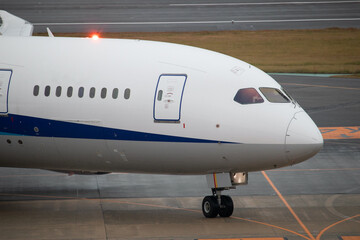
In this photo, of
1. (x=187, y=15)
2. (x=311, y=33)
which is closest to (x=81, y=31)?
(x=187, y=15)

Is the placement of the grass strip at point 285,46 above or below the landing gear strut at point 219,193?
above

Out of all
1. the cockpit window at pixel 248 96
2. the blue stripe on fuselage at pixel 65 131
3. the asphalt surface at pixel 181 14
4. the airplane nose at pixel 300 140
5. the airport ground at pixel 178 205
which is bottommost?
the airport ground at pixel 178 205

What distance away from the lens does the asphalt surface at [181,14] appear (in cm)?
6775

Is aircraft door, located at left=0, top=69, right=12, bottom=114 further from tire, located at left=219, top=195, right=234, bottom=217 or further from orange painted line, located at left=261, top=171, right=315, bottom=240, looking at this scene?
orange painted line, located at left=261, top=171, right=315, bottom=240

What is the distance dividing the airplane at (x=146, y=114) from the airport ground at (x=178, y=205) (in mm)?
1485

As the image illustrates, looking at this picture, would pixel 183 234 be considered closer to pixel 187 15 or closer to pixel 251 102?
pixel 251 102

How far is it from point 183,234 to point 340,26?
4795cm

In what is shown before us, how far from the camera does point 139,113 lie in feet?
76.2

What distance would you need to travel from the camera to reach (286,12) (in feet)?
243

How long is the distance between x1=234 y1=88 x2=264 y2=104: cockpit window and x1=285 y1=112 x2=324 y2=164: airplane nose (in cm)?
116

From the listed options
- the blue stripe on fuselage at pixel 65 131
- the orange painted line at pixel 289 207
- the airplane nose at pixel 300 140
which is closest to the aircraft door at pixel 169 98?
the blue stripe on fuselage at pixel 65 131

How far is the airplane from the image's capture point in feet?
74.6

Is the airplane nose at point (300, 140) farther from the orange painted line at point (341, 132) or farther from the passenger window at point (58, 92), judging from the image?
the orange painted line at point (341, 132)

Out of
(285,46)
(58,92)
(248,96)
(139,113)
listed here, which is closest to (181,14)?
(285,46)
